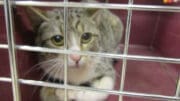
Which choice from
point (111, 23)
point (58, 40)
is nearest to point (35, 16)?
point (58, 40)

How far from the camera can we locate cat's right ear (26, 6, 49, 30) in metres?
0.71

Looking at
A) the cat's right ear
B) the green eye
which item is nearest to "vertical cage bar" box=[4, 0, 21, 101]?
the cat's right ear

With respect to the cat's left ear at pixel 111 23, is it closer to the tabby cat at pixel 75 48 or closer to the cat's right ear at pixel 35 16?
the tabby cat at pixel 75 48

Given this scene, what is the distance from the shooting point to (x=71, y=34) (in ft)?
2.68

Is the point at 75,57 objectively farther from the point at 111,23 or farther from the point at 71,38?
the point at 111,23

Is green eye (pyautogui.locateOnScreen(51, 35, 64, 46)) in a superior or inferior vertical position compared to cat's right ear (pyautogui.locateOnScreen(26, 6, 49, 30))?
inferior

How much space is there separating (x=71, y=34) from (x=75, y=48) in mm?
67

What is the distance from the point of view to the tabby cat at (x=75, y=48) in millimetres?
808

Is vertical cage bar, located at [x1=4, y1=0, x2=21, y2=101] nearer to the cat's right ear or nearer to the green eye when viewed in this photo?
the cat's right ear

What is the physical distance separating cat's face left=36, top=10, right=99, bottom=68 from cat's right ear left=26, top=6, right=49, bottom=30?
2 cm

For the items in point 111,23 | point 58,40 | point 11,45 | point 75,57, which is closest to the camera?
point 11,45

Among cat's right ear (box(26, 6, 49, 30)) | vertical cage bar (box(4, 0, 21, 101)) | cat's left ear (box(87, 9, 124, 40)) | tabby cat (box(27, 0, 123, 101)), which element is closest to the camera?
vertical cage bar (box(4, 0, 21, 101))

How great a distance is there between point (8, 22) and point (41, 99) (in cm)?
39

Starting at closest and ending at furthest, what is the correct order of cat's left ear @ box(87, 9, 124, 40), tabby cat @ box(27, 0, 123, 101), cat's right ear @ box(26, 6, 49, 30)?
cat's right ear @ box(26, 6, 49, 30) < tabby cat @ box(27, 0, 123, 101) < cat's left ear @ box(87, 9, 124, 40)
